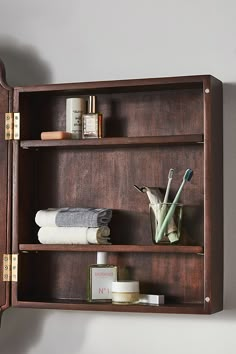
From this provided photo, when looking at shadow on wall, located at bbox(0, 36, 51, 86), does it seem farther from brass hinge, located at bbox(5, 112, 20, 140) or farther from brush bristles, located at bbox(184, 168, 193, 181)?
brush bristles, located at bbox(184, 168, 193, 181)

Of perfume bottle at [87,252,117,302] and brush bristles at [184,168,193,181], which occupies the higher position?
brush bristles at [184,168,193,181]

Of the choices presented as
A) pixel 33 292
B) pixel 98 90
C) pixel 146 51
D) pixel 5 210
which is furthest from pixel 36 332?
pixel 146 51

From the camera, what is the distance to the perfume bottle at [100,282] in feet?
6.21

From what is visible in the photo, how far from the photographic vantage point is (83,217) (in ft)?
6.19

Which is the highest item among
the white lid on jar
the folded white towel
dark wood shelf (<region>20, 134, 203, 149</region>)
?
dark wood shelf (<region>20, 134, 203, 149</region>)

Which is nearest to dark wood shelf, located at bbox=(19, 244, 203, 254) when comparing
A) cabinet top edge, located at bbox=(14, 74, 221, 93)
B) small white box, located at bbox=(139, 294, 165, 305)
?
small white box, located at bbox=(139, 294, 165, 305)

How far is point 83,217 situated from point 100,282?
0.54 ft

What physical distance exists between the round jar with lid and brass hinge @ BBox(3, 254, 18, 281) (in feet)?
0.85

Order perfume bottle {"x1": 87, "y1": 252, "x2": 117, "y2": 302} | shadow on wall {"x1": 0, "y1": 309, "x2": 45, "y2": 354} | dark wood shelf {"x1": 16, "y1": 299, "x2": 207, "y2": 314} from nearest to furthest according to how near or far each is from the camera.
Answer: dark wood shelf {"x1": 16, "y1": 299, "x2": 207, "y2": 314}
perfume bottle {"x1": 87, "y1": 252, "x2": 117, "y2": 302}
shadow on wall {"x1": 0, "y1": 309, "x2": 45, "y2": 354}

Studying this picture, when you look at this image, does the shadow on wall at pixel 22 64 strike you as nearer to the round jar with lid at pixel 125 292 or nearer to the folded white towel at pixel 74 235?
the folded white towel at pixel 74 235

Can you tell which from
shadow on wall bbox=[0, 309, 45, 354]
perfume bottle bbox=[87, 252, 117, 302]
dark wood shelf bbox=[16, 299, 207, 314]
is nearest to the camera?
dark wood shelf bbox=[16, 299, 207, 314]

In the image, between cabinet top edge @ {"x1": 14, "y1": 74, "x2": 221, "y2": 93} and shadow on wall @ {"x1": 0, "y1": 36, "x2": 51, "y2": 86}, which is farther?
shadow on wall @ {"x1": 0, "y1": 36, "x2": 51, "y2": 86}

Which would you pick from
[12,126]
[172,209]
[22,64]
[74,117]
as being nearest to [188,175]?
[172,209]

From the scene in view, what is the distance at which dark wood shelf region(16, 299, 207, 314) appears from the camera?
1790 millimetres
